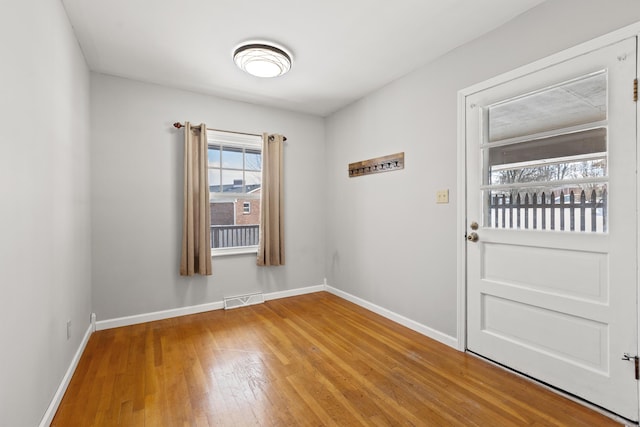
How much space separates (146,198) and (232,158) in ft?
3.58

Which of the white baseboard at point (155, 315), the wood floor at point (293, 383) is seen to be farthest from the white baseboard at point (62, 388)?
the white baseboard at point (155, 315)

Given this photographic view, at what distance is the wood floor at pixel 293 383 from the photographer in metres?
1.69

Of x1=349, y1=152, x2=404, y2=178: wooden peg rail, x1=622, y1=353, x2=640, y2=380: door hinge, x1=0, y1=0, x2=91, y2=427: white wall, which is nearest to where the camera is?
x1=0, y1=0, x2=91, y2=427: white wall

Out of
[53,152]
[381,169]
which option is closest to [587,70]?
[381,169]

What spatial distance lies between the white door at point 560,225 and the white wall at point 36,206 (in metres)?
2.78

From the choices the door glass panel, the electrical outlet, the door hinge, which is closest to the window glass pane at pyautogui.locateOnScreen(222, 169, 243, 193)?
the electrical outlet

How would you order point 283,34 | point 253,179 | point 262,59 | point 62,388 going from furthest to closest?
point 253,179, point 262,59, point 283,34, point 62,388

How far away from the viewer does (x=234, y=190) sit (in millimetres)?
3754

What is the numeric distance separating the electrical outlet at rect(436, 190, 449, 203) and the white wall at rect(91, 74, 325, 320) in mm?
2291

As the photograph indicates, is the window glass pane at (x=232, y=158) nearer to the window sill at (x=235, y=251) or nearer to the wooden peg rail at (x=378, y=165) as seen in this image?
the window sill at (x=235, y=251)

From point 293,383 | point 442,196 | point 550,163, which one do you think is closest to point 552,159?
point 550,163

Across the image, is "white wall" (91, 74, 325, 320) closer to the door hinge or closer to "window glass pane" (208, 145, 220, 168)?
"window glass pane" (208, 145, 220, 168)

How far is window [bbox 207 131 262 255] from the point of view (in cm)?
363

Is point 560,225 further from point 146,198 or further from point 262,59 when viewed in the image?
point 146,198
